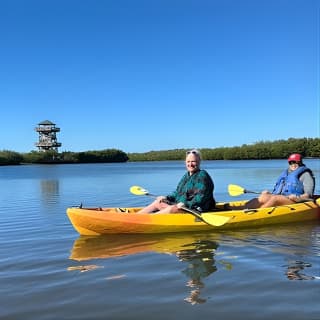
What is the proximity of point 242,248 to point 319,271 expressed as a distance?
166 centimetres

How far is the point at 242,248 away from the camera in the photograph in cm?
691

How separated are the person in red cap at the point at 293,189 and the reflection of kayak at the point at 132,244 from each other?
74.9 inches

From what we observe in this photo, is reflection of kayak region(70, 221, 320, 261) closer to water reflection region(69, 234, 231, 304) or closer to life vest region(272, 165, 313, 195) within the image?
water reflection region(69, 234, 231, 304)

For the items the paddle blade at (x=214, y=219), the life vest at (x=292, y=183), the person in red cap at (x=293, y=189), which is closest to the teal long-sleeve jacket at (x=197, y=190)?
the paddle blade at (x=214, y=219)

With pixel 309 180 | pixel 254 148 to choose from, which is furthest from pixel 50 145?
pixel 309 180

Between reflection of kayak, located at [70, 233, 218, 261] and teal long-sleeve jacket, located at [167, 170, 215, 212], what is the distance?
569mm

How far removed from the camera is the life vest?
948 centimetres

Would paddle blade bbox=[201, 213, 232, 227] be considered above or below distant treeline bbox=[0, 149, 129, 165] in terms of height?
below

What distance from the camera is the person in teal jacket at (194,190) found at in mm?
8000

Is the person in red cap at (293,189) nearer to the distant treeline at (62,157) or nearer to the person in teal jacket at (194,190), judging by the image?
the person in teal jacket at (194,190)

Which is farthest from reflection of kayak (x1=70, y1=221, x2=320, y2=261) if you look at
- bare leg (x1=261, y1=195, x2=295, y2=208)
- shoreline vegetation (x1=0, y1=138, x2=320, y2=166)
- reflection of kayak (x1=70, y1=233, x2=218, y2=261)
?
shoreline vegetation (x1=0, y1=138, x2=320, y2=166)

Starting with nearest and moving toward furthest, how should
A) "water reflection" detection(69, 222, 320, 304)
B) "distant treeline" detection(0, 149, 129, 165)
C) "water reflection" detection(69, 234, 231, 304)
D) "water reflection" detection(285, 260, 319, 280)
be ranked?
"water reflection" detection(285, 260, 319, 280)
"water reflection" detection(69, 222, 320, 304)
"water reflection" detection(69, 234, 231, 304)
"distant treeline" detection(0, 149, 129, 165)

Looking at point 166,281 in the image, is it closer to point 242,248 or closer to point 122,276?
point 122,276

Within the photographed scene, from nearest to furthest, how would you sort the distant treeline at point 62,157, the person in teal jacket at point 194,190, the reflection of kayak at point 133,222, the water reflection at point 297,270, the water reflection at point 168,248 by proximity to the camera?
the water reflection at point 297,270 < the water reflection at point 168,248 < the reflection of kayak at point 133,222 < the person in teal jacket at point 194,190 < the distant treeline at point 62,157
